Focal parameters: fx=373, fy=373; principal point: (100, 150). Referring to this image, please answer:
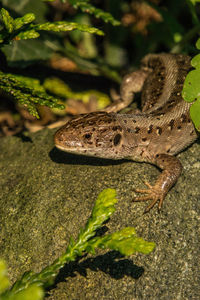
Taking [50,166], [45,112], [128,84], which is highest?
[128,84]

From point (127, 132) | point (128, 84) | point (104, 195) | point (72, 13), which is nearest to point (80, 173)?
point (127, 132)

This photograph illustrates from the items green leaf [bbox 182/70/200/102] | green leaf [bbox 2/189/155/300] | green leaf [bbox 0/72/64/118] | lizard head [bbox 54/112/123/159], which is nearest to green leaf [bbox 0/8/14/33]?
green leaf [bbox 0/72/64/118]

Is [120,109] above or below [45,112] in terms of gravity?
above

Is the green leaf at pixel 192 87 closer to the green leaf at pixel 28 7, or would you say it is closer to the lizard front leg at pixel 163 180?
the lizard front leg at pixel 163 180

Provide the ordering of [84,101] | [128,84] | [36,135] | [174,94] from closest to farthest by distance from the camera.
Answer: [174,94], [36,135], [128,84], [84,101]

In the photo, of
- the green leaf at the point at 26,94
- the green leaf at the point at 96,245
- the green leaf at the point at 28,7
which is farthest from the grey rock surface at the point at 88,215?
the green leaf at the point at 28,7

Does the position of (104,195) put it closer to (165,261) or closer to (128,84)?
(165,261)
